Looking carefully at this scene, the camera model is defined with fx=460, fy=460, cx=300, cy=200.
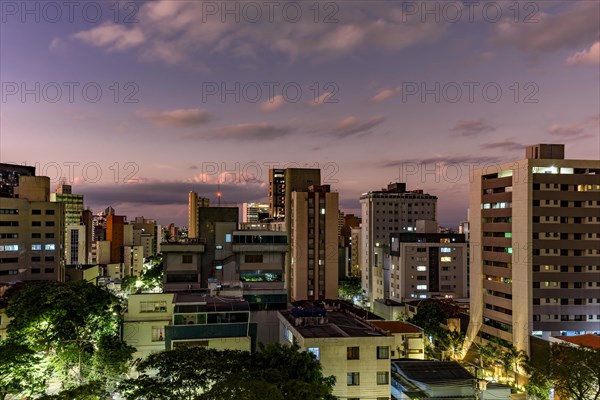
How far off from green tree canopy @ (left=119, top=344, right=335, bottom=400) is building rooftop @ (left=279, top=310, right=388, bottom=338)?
5.99m

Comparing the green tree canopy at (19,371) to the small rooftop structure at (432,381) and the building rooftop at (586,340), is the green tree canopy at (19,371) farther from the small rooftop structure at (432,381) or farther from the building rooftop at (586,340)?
the building rooftop at (586,340)

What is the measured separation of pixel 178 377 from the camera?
26.7 meters

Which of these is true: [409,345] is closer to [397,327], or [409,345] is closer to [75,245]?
[397,327]

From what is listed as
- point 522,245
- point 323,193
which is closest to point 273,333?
point 522,245

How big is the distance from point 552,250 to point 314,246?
Result: 154 feet

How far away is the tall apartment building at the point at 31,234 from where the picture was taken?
86688mm

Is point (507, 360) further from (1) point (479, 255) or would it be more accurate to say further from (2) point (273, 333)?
(2) point (273, 333)

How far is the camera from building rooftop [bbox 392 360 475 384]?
39.0 metres

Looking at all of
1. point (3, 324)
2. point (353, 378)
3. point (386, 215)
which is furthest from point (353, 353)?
point (386, 215)

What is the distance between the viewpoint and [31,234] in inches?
3575

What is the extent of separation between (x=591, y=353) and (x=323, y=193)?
204 feet

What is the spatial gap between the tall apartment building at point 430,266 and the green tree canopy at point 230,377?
248 ft

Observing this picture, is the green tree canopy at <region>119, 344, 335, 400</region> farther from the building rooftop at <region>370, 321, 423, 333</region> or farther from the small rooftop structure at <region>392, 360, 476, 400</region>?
the building rooftop at <region>370, 321, 423, 333</region>

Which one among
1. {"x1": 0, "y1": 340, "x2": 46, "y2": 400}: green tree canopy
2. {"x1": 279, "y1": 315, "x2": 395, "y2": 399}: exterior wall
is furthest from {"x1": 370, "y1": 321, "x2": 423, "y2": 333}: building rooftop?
{"x1": 0, "y1": 340, "x2": 46, "y2": 400}: green tree canopy
